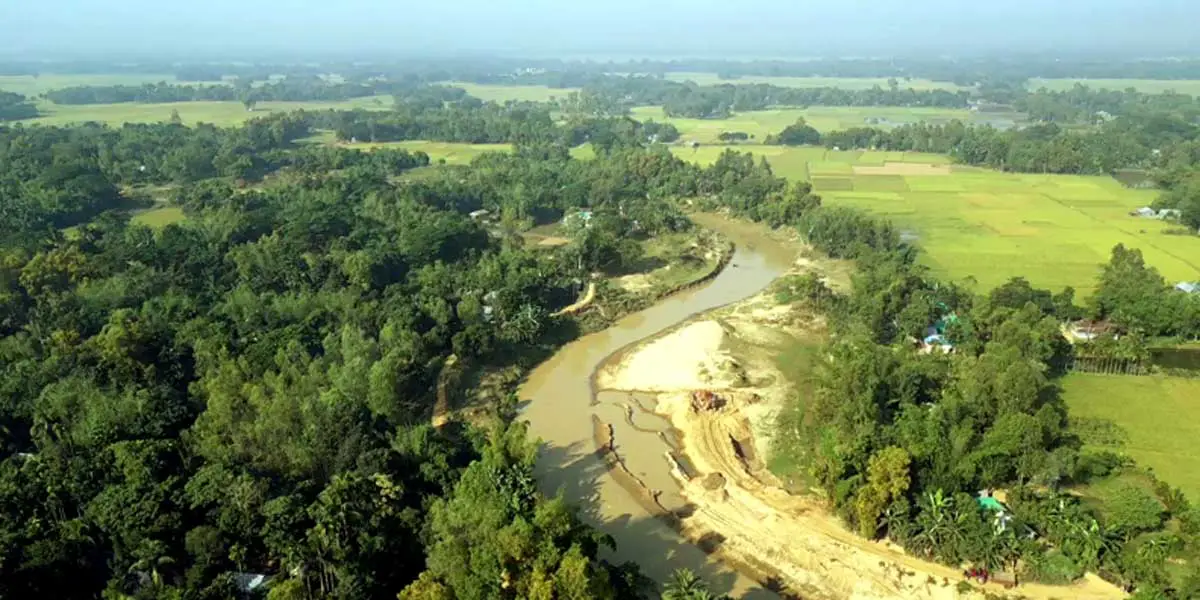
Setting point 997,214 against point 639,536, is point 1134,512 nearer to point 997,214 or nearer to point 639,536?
point 639,536

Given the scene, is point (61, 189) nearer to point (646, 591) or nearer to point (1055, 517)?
point (646, 591)

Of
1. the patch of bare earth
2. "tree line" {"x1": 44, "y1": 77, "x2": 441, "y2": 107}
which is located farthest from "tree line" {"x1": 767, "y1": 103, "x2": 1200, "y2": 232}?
"tree line" {"x1": 44, "y1": 77, "x2": 441, "y2": 107}

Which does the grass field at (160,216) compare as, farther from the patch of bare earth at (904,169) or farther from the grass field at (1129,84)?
the grass field at (1129,84)

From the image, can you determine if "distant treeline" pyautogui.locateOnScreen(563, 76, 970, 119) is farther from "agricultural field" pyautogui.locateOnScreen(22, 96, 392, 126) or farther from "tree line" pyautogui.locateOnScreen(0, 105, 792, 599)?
"tree line" pyautogui.locateOnScreen(0, 105, 792, 599)

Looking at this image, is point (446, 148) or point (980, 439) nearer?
point (980, 439)

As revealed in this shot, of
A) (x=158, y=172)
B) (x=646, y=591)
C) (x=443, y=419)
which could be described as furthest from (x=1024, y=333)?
(x=158, y=172)

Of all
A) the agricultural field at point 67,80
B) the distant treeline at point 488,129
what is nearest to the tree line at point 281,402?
the distant treeline at point 488,129

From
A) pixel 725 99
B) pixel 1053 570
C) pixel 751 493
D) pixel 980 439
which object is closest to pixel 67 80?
pixel 725 99
